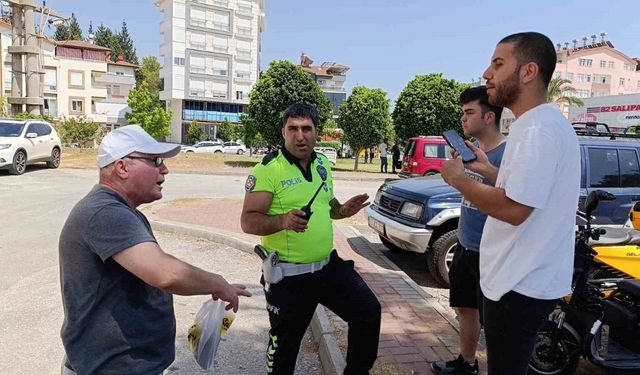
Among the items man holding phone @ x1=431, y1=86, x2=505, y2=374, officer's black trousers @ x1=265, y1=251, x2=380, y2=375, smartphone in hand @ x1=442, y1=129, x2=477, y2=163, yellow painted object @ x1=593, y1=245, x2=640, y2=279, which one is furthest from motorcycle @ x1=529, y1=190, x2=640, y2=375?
smartphone in hand @ x1=442, y1=129, x2=477, y2=163

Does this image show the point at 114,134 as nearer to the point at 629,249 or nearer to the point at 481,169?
the point at 481,169

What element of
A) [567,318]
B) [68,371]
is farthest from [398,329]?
[68,371]

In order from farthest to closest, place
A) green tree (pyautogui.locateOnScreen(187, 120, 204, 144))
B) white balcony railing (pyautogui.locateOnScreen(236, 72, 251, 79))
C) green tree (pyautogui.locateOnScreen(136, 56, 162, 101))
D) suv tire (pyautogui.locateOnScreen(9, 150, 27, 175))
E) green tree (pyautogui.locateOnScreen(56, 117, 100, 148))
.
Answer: green tree (pyautogui.locateOnScreen(136, 56, 162, 101)) → white balcony railing (pyautogui.locateOnScreen(236, 72, 251, 79)) → green tree (pyautogui.locateOnScreen(187, 120, 204, 144)) → green tree (pyautogui.locateOnScreen(56, 117, 100, 148)) → suv tire (pyautogui.locateOnScreen(9, 150, 27, 175))

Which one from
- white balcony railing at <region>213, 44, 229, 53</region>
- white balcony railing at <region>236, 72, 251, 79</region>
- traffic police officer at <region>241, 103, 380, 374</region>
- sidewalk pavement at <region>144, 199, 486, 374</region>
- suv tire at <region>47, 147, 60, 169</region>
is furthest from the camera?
white balcony railing at <region>236, 72, 251, 79</region>

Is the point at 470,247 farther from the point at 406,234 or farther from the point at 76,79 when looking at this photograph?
the point at 76,79

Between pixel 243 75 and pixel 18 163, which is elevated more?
pixel 243 75

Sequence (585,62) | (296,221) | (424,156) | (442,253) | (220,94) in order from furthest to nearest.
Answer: (585,62)
(220,94)
(424,156)
(442,253)
(296,221)

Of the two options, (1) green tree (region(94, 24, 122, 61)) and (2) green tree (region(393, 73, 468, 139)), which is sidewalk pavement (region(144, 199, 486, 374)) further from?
(1) green tree (region(94, 24, 122, 61))

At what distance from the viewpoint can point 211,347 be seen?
2271 mm

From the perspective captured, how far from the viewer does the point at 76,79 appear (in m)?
55.5

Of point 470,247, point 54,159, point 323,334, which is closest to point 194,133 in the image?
point 54,159

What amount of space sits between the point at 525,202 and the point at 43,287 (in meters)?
4.95

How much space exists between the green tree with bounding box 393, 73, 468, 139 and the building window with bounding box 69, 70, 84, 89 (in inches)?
1783

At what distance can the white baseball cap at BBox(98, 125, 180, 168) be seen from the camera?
1.85m
